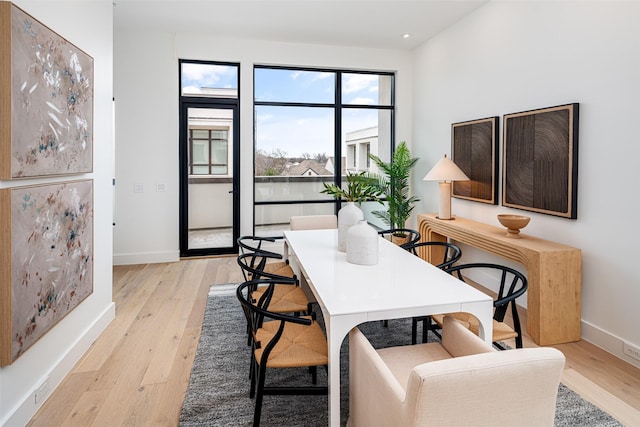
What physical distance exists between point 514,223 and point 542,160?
0.59 m

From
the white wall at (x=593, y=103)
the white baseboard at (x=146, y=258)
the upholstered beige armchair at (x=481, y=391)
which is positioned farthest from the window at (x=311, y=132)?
the upholstered beige armchair at (x=481, y=391)

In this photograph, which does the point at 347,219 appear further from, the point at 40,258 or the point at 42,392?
the point at 42,392

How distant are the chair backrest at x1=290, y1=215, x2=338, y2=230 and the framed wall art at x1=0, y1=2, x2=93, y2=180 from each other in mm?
1813

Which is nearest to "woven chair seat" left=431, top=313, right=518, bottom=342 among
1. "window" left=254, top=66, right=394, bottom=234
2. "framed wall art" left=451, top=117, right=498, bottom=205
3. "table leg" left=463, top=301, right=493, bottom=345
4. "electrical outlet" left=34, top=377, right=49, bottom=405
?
"table leg" left=463, top=301, right=493, bottom=345

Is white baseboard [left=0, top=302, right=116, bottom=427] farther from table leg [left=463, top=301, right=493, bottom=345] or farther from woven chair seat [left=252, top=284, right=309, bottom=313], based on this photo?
table leg [left=463, top=301, right=493, bottom=345]

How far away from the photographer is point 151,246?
508 cm

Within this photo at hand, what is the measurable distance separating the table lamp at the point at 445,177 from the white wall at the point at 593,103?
0.50 metres

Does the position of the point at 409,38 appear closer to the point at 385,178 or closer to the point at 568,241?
the point at 385,178

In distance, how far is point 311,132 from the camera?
5.66 metres

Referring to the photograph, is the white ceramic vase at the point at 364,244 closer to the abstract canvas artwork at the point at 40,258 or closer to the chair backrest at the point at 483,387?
the chair backrest at the point at 483,387

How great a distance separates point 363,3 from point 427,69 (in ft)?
5.37

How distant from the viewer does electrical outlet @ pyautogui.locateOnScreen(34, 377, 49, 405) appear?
6.50ft

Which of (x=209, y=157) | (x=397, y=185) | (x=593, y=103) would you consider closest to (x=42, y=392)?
(x=209, y=157)

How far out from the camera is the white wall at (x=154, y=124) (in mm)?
4867
